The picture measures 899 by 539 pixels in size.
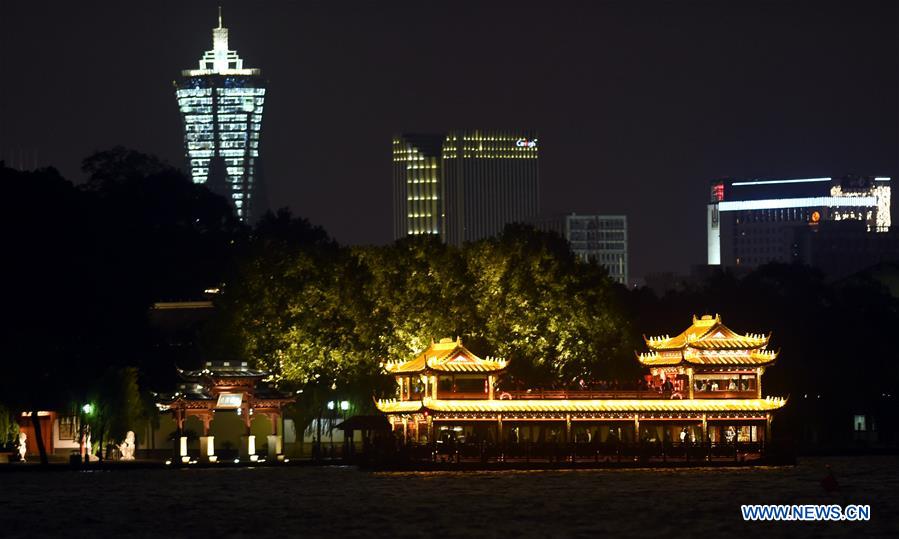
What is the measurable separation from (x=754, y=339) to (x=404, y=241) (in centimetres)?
2162

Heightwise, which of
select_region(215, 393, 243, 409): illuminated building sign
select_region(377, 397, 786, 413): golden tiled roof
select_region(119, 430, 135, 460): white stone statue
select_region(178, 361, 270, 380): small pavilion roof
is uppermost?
select_region(178, 361, 270, 380): small pavilion roof

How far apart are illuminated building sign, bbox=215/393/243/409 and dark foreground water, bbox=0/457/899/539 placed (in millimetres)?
3927

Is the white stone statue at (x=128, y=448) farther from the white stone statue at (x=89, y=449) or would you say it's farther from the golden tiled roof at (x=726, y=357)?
the golden tiled roof at (x=726, y=357)

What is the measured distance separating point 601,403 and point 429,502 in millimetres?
21591

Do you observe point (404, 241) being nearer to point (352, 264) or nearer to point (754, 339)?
point (352, 264)

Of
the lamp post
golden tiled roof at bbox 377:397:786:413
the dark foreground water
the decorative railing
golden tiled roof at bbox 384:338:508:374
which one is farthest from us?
the lamp post

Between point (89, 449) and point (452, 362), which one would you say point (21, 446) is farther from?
point (452, 362)

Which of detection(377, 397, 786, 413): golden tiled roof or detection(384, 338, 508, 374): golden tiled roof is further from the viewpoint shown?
detection(377, 397, 786, 413): golden tiled roof

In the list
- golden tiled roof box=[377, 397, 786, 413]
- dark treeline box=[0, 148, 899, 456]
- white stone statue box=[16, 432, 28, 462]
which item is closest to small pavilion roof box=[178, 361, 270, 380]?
dark treeline box=[0, 148, 899, 456]

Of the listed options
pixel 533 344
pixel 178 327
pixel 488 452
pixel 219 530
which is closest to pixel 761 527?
pixel 219 530

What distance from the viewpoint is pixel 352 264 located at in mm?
110500

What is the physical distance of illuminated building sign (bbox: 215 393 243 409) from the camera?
102m

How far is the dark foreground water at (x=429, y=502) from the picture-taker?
68.4 m

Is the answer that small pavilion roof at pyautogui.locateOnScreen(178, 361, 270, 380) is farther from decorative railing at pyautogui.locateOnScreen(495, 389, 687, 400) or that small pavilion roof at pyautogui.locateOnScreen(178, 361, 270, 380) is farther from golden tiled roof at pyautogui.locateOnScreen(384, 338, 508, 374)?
decorative railing at pyautogui.locateOnScreen(495, 389, 687, 400)
